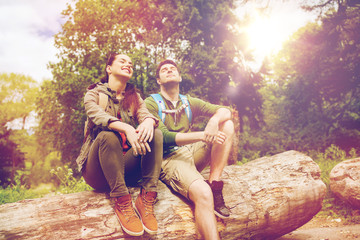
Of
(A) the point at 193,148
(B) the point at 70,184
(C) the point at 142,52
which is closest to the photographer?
(A) the point at 193,148

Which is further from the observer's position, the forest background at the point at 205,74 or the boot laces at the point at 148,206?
the forest background at the point at 205,74

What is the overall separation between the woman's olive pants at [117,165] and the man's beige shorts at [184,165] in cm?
33

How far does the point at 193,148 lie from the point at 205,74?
11507 millimetres

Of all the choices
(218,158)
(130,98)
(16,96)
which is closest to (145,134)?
(130,98)

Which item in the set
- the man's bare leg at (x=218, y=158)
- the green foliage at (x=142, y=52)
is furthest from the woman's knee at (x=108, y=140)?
the green foliage at (x=142, y=52)

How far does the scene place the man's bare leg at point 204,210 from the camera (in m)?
2.61

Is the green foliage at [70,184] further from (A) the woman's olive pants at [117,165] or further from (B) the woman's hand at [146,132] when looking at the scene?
(B) the woman's hand at [146,132]

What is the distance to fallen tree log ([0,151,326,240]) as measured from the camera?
250 centimetres

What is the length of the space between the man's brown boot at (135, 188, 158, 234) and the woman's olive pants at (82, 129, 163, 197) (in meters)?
0.08

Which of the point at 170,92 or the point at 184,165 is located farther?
the point at 170,92

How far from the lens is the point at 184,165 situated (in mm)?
3031

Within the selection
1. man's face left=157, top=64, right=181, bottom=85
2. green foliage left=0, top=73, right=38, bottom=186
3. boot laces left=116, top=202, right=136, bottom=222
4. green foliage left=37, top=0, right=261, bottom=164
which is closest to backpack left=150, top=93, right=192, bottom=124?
man's face left=157, top=64, right=181, bottom=85

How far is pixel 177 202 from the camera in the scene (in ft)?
9.75

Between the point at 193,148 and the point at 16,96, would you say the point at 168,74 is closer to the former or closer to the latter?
the point at 193,148
